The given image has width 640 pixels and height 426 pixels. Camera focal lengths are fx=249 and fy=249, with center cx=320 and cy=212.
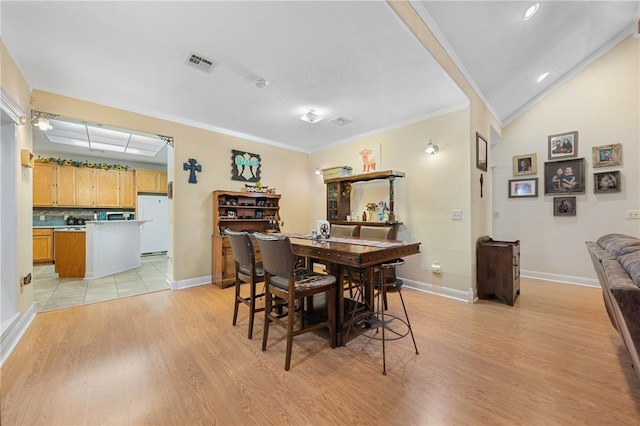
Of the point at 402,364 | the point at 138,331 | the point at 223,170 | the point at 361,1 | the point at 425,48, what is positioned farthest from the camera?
the point at 223,170

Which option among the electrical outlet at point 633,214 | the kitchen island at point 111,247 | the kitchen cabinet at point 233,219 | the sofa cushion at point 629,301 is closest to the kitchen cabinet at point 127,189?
the kitchen island at point 111,247

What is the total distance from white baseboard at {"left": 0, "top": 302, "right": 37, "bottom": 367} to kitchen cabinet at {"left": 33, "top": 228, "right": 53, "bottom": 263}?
13.0 ft

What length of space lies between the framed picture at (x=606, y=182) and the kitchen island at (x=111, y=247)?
8.11 meters

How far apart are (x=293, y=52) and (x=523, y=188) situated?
4503 millimetres

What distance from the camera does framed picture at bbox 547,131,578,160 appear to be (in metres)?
3.92

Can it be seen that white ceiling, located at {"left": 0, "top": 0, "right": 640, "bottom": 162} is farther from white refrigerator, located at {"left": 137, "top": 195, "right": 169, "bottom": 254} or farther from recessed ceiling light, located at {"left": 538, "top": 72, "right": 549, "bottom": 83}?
white refrigerator, located at {"left": 137, "top": 195, "right": 169, "bottom": 254}

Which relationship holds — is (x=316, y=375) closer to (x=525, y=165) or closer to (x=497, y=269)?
(x=497, y=269)

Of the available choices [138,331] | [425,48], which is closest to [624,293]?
[425,48]

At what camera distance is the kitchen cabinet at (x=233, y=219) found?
3916 millimetres

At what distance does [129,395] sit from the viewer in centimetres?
159

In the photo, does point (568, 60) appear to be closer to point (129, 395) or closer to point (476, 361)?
point (476, 361)

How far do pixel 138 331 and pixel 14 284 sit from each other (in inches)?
48.8

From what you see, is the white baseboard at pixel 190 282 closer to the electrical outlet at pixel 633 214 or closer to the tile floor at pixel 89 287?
the tile floor at pixel 89 287

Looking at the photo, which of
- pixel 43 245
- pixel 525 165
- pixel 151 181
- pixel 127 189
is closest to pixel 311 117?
pixel 525 165
